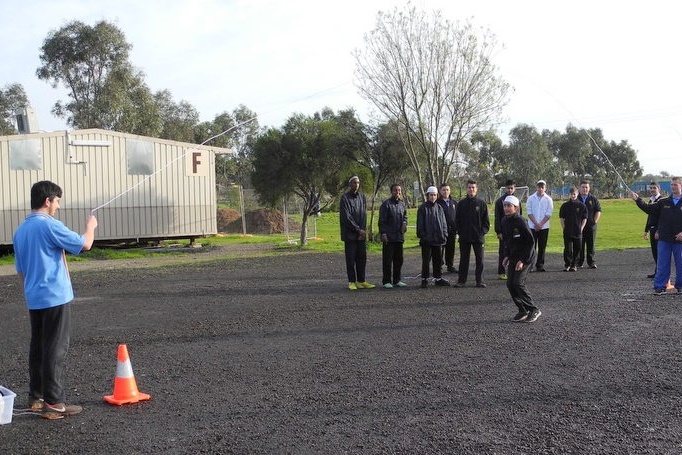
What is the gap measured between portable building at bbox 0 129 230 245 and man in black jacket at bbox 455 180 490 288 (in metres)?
9.64

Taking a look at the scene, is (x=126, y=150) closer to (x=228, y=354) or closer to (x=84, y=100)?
(x=228, y=354)

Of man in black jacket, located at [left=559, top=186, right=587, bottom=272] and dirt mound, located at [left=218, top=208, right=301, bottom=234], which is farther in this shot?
dirt mound, located at [left=218, top=208, right=301, bottom=234]

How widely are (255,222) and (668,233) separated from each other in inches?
980

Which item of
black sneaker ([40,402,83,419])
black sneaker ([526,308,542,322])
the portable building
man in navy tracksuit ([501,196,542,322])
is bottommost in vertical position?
black sneaker ([40,402,83,419])

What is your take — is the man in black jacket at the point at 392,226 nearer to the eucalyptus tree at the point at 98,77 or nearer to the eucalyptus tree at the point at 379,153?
the eucalyptus tree at the point at 379,153

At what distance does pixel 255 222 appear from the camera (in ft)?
108

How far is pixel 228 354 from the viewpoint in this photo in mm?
6953

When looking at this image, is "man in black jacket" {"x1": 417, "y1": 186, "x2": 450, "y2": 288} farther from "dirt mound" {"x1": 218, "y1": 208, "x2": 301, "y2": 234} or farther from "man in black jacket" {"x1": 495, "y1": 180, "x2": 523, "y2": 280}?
"dirt mound" {"x1": 218, "y1": 208, "x2": 301, "y2": 234}

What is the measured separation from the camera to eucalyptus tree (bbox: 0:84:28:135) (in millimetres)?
52094

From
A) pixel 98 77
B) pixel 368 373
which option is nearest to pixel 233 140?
pixel 98 77

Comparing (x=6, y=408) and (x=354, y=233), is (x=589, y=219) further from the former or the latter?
(x=6, y=408)

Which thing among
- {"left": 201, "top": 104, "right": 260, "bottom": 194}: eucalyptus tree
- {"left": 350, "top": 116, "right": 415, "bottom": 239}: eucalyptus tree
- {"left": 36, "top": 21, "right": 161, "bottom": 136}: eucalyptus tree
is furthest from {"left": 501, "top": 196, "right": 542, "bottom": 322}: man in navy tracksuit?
{"left": 201, "top": 104, "right": 260, "bottom": 194}: eucalyptus tree

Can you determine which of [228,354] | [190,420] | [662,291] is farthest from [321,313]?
[662,291]

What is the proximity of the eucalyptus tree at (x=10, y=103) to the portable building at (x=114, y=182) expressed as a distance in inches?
1449
